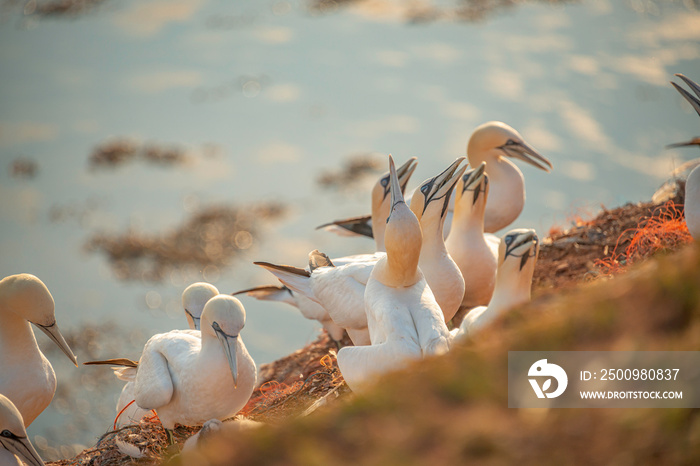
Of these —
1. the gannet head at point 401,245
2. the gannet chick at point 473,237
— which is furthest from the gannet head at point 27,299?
the gannet chick at point 473,237

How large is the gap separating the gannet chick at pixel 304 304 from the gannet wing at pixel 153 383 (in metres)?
Result: 2.03

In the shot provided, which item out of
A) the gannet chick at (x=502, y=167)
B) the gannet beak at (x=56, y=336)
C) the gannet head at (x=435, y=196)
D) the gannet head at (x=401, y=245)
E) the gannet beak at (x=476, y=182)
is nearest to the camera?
the gannet head at (x=401, y=245)

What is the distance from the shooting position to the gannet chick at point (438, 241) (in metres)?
5.77

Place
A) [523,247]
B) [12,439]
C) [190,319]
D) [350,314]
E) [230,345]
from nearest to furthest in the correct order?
[12,439]
[230,345]
[523,247]
[350,314]
[190,319]

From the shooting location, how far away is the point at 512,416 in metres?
1.87

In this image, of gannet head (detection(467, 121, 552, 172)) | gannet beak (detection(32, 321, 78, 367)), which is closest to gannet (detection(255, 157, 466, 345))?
gannet beak (detection(32, 321, 78, 367))

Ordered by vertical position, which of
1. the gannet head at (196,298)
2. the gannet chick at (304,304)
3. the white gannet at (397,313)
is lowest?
the gannet chick at (304,304)

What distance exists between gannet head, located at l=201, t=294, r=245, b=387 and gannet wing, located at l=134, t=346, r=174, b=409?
52 centimetres

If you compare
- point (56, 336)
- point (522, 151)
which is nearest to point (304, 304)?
point (56, 336)

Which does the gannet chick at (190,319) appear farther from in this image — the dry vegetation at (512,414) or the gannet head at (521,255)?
the dry vegetation at (512,414)

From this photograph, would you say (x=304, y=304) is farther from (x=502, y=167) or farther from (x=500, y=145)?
(x=500, y=145)

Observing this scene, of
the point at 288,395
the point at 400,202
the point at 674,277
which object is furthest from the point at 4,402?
the point at 674,277

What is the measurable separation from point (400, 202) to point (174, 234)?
6.85 meters

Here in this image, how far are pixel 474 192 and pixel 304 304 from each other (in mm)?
2243
